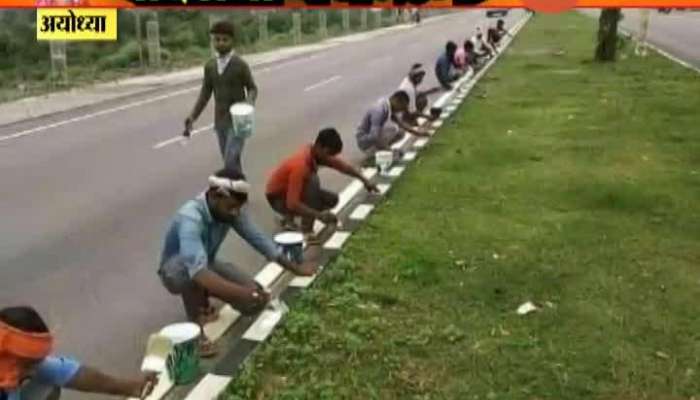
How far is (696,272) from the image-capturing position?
633 cm

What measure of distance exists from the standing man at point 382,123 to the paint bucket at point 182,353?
602 centimetres

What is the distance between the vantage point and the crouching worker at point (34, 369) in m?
3.35

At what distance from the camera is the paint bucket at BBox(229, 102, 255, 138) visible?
8.03 metres

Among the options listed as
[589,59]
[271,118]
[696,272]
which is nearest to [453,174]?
[696,272]

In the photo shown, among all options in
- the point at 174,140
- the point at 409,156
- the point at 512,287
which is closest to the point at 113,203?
the point at 409,156

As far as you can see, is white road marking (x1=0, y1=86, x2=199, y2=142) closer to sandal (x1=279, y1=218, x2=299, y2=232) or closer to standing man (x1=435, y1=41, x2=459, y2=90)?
standing man (x1=435, y1=41, x2=459, y2=90)

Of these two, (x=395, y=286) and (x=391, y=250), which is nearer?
(x=395, y=286)

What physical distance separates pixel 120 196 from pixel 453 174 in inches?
137

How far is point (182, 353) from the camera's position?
14.8 ft

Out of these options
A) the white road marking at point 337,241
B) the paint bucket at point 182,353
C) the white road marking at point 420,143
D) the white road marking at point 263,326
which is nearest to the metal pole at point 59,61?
the white road marking at point 420,143

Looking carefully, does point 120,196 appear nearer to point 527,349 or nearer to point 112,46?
point 527,349

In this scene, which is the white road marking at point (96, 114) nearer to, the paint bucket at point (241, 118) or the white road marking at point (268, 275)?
the paint bucket at point (241, 118)

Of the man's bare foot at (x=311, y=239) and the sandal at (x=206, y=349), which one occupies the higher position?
the sandal at (x=206, y=349)

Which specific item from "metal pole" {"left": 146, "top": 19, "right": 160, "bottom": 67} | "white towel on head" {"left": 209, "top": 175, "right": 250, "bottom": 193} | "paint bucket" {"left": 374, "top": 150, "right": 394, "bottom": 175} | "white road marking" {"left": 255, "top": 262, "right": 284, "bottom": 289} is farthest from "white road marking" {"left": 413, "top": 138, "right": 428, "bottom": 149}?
"metal pole" {"left": 146, "top": 19, "right": 160, "bottom": 67}
